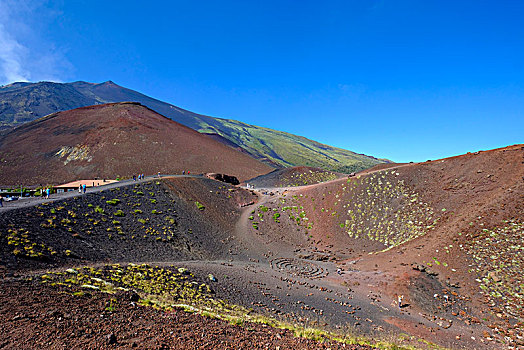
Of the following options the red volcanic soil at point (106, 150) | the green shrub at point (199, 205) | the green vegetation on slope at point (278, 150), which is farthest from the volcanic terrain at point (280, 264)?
the green vegetation on slope at point (278, 150)

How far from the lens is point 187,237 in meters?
22.5

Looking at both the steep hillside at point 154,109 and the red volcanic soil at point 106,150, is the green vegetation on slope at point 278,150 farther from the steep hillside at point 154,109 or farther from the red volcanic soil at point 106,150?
the red volcanic soil at point 106,150

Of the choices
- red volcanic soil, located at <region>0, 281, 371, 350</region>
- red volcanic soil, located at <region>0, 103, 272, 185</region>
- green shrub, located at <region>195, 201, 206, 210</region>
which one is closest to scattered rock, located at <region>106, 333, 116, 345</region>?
red volcanic soil, located at <region>0, 281, 371, 350</region>

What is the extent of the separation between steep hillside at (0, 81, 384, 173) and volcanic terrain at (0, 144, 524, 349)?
283 feet

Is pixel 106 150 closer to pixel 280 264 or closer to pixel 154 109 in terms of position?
pixel 280 264

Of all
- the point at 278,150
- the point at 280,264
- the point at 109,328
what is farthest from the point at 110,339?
the point at 278,150

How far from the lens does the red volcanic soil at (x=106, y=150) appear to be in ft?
177

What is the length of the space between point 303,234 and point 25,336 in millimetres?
25170

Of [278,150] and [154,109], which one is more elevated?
[154,109]

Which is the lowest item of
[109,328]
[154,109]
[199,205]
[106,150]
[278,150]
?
[109,328]

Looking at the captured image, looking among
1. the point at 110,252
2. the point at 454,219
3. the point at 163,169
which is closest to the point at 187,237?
the point at 110,252

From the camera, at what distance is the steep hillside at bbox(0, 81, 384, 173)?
121812 mm

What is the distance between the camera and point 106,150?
60531 mm

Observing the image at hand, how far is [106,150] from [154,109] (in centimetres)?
12775
